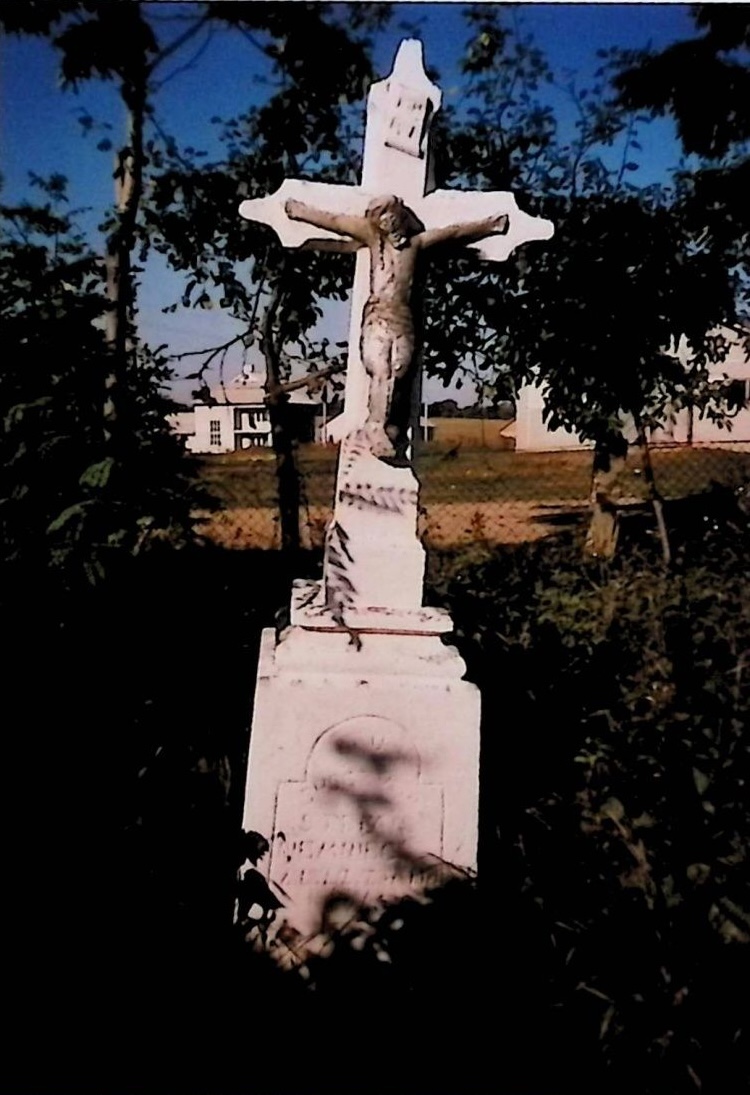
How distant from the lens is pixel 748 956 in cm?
226

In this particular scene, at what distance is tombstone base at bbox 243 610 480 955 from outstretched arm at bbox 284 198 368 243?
3.85 ft

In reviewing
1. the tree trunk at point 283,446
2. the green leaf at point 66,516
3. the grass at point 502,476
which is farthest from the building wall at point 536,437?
the green leaf at point 66,516

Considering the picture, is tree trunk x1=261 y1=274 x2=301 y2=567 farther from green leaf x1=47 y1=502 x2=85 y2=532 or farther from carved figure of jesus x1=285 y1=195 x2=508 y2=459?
carved figure of jesus x1=285 y1=195 x2=508 y2=459

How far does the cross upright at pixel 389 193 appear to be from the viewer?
2.97 m

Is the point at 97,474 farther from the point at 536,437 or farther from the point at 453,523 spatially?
the point at 536,437

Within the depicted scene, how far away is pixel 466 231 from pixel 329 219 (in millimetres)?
408

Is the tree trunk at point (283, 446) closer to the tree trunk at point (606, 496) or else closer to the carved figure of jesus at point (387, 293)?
the tree trunk at point (606, 496)

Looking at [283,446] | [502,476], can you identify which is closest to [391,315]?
[283,446]

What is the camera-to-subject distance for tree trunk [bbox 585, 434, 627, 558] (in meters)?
7.00

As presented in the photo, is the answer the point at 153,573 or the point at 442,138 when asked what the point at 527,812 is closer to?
the point at 153,573

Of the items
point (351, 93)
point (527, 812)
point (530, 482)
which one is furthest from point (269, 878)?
point (530, 482)

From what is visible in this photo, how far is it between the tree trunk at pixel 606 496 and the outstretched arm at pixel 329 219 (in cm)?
424

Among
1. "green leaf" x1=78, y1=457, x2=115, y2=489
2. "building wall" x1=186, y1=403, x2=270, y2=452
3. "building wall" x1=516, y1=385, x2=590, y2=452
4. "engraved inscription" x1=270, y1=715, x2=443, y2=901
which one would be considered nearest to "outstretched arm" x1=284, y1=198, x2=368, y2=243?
"green leaf" x1=78, y1=457, x2=115, y2=489

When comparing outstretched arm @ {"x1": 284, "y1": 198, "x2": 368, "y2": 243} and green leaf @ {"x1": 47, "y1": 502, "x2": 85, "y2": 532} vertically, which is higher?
outstretched arm @ {"x1": 284, "y1": 198, "x2": 368, "y2": 243}
